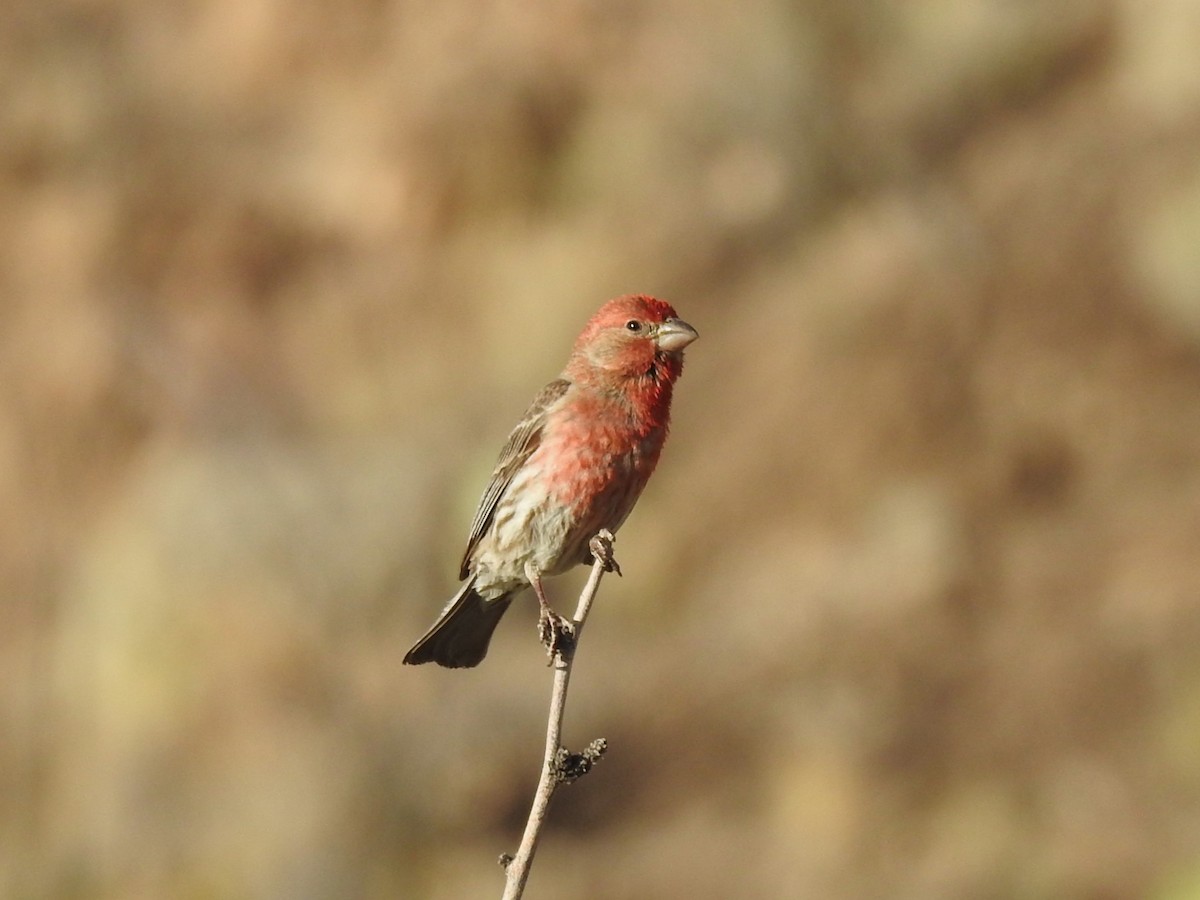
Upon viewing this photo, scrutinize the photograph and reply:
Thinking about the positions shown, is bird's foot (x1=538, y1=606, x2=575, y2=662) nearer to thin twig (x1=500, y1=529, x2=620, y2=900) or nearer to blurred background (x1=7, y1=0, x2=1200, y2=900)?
thin twig (x1=500, y1=529, x2=620, y2=900)

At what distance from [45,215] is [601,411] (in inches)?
325

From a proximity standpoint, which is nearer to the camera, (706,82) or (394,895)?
(394,895)

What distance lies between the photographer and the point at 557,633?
5.36 meters

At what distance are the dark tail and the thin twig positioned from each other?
5.64 ft

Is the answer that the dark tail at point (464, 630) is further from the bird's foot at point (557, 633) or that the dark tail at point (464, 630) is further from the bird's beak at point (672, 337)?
the bird's beak at point (672, 337)

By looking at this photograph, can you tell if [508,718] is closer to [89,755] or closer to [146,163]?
[89,755]

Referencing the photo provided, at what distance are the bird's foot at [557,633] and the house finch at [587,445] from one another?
1.41 feet

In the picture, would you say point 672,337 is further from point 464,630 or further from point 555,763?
point 555,763

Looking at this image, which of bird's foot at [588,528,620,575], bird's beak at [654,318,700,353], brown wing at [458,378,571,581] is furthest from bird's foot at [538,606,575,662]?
bird's beak at [654,318,700,353]

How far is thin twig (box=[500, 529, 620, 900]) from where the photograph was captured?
13.8 feet

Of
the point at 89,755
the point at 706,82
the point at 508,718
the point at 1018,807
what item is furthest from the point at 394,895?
the point at 706,82

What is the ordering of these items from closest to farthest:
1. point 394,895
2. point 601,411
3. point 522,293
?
point 601,411 < point 394,895 < point 522,293

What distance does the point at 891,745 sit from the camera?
11961mm

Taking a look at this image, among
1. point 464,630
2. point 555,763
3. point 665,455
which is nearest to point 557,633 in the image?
point 555,763
